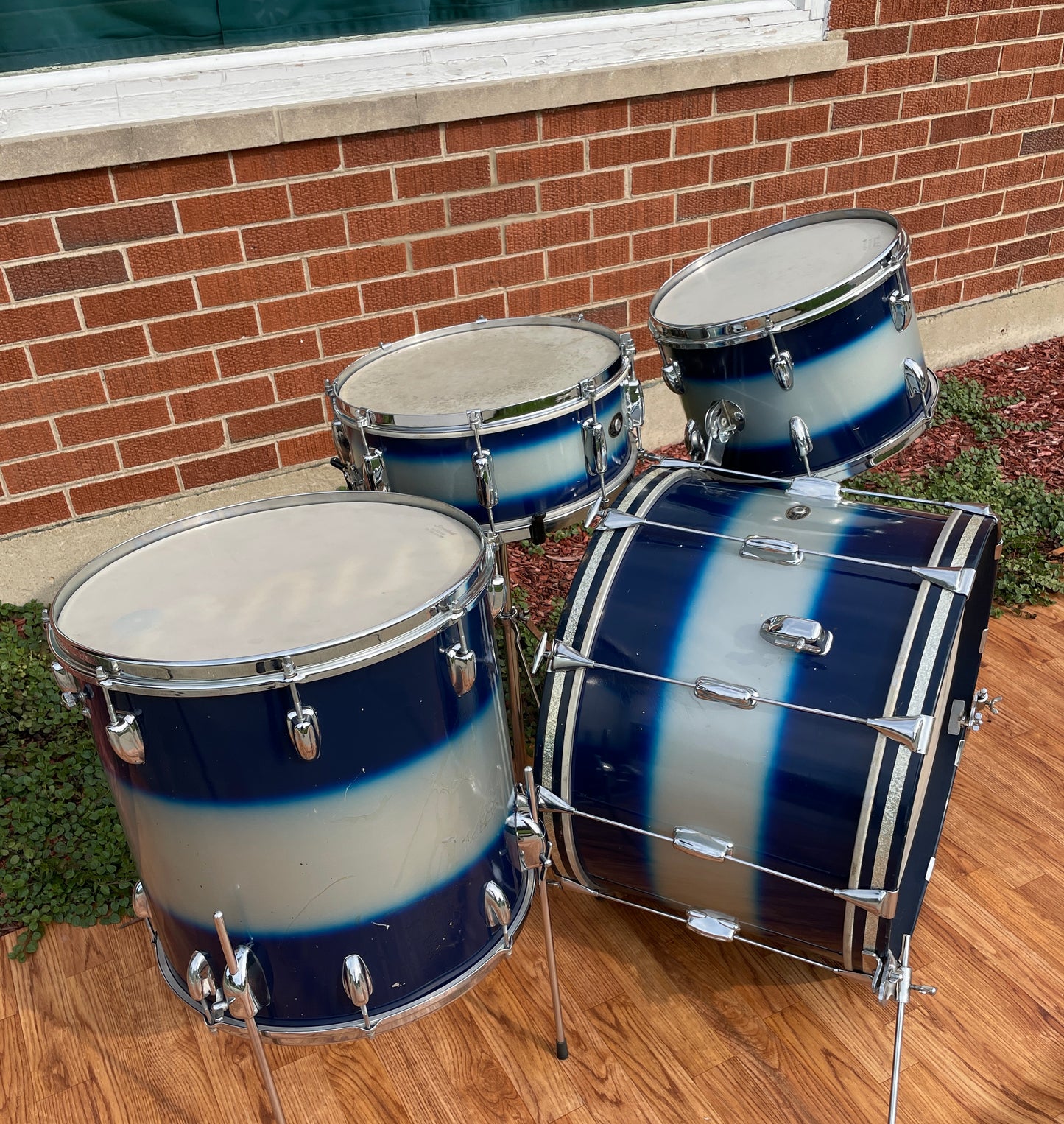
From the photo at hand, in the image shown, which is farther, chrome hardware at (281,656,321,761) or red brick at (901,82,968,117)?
red brick at (901,82,968,117)

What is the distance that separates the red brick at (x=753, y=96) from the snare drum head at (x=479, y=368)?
1.58m

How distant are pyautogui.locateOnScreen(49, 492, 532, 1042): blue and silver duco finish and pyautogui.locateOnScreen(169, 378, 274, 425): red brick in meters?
1.58

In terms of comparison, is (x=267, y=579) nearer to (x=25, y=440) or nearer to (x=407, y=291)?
(x=25, y=440)

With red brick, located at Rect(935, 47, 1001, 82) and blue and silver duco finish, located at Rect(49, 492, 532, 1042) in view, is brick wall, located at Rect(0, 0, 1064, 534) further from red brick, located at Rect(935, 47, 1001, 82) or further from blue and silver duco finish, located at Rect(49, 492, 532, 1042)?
blue and silver duco finish, located at Rect(49, 492, 532, 1042)

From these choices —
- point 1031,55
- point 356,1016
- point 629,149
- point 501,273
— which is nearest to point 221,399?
point 501,273

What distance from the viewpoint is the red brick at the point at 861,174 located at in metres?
3.97

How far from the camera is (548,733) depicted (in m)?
1.84

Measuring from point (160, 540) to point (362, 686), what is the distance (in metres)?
0.58

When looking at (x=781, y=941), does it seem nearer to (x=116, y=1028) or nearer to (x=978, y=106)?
(x=116, y=1028)

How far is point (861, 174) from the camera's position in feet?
13.2

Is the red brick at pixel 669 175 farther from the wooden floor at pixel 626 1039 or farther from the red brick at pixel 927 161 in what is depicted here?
the wooden floor at pixel 626 1039

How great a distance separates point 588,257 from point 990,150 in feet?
6.35

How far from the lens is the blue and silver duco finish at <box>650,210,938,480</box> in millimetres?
2225

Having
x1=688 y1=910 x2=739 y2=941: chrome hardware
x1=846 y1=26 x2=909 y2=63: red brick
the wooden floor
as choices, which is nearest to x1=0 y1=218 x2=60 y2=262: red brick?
the wooden floor
